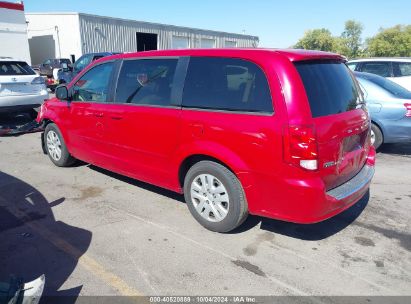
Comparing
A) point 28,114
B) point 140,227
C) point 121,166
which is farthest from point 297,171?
point 28,114

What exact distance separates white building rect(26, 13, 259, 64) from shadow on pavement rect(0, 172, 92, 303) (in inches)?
1002

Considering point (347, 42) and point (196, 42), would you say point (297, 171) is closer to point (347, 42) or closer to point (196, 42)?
point (196, 42)

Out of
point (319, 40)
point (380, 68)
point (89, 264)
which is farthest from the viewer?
point (319, 40)

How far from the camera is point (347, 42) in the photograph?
81750 mm

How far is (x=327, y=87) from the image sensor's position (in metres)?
3.45

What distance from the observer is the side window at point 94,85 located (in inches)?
192

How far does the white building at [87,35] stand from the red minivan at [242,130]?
25555 mm

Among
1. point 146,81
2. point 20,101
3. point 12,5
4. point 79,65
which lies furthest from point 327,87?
point 12,5

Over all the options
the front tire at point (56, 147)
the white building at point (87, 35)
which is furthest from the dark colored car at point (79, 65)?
the white building at point (87, 35)

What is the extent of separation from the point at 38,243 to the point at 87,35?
27084 millimetres

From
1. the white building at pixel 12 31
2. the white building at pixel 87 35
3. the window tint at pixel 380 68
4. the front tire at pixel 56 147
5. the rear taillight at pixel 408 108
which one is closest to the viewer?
the front tire at pixel 56 147

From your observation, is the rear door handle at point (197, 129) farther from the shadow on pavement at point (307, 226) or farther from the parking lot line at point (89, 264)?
the parking lot line at point (89, 264)

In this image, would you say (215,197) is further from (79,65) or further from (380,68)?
(79,65)

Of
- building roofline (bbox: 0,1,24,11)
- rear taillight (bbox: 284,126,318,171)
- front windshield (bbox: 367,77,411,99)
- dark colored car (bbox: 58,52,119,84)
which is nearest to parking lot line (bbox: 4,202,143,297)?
rear taillight (bbox: 284,126,318,171)
